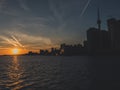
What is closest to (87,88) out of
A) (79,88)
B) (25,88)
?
(79,88)

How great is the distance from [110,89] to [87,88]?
183 inches

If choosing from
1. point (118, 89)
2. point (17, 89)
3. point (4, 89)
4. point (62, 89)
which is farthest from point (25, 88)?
point (118, 89)

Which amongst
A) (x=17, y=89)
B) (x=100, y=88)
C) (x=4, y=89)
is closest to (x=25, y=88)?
(x=17, y=89)

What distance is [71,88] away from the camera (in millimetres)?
37062

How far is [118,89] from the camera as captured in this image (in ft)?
115

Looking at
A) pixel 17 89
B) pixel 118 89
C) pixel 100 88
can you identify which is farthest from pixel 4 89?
pixel 118 89

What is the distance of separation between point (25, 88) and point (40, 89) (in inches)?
141

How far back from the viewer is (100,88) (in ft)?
123

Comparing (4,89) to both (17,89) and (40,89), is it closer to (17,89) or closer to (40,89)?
(17,89)

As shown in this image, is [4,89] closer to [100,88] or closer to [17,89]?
[17,89]

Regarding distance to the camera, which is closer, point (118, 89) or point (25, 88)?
point (118, 89)

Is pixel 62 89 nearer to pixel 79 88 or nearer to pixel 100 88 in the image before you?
pixel 79 88

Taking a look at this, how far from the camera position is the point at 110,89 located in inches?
1410

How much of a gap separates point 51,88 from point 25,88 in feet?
18.2
